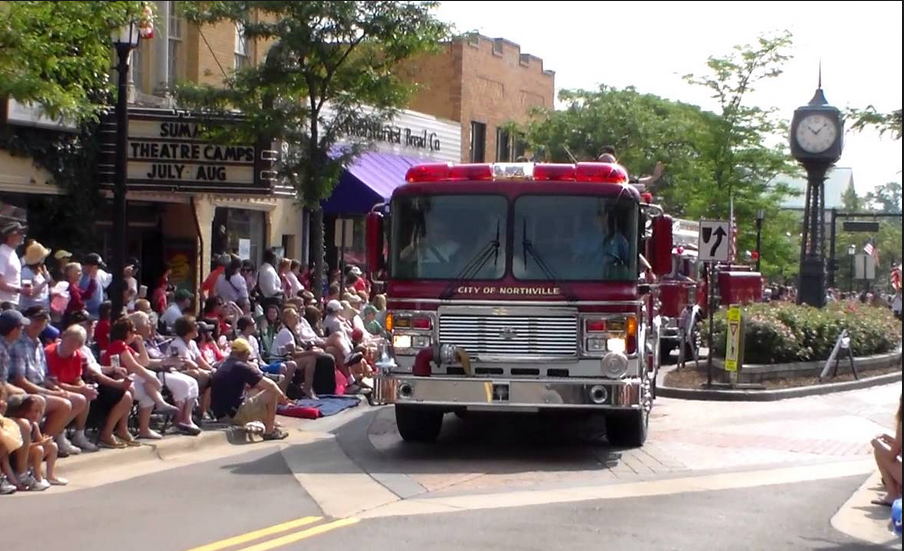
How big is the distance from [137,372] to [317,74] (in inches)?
326

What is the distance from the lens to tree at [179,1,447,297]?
19250 millimetres

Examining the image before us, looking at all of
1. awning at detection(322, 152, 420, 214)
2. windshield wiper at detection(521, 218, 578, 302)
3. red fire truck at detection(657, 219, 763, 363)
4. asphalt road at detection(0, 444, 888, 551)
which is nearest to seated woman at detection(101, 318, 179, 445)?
asphalt road at detection(0, 444, 888, 551)

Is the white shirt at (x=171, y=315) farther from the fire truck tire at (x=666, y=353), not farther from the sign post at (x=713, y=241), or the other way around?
the fire truck tire at (x=666, y=353)

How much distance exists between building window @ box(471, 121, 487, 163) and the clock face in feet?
36.2

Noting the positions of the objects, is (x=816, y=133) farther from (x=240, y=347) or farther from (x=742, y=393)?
(x=240, y=347)

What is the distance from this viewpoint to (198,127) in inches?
754

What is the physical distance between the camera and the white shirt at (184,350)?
13.9 metres

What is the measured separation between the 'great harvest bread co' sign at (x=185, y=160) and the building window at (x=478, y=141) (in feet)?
55.6

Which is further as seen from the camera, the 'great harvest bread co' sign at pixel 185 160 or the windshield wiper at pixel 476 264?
the 'great harvest bread co' sign at pixel 185 160

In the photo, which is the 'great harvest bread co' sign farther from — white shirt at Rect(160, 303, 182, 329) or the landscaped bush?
the landscaped bush

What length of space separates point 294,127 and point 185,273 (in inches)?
208

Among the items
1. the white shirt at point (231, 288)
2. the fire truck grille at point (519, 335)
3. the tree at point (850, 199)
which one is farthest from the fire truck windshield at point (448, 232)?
the tree at point (850, 199)

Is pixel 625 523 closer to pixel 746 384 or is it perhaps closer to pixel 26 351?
pixel 26 351

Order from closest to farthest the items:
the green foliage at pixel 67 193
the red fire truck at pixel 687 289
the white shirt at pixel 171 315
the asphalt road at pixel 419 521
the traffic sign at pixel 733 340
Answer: the asphalt road at pixel 419 521, the white shirt at pixel 171 315, the traffic sign at pixel 733 340, the green foliage at pixel 67 193, the red fire truck at pixel 687 289
